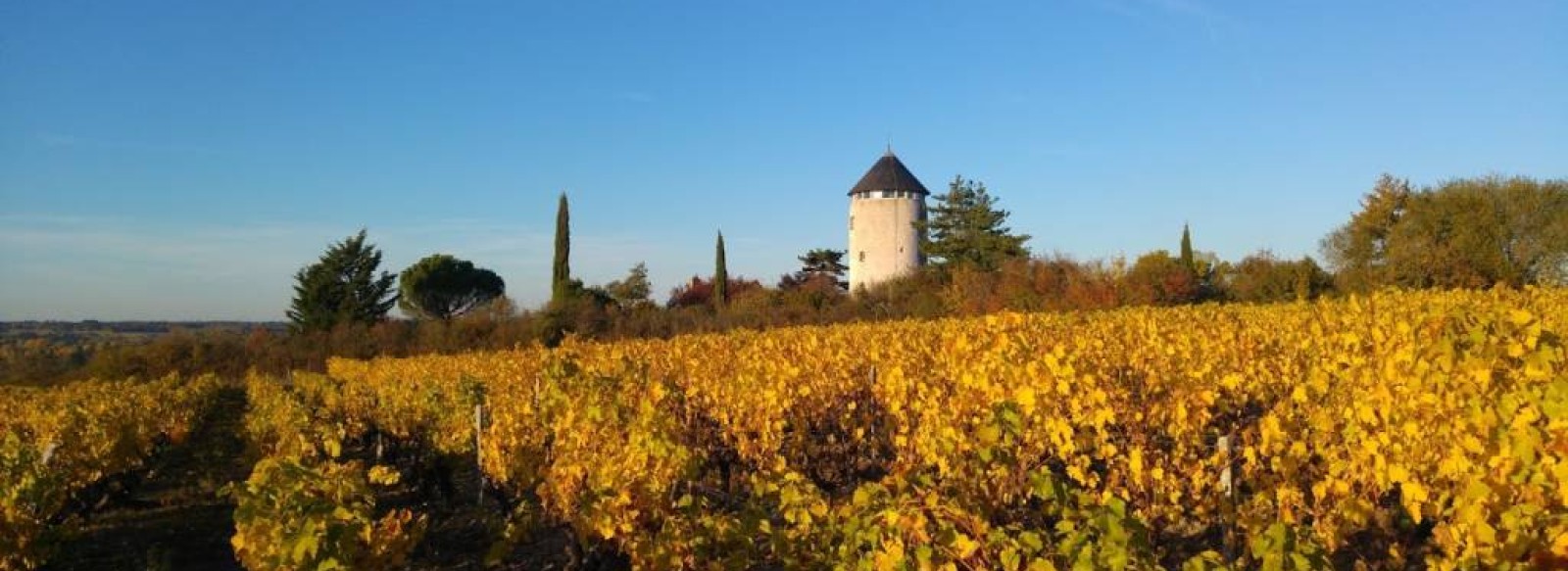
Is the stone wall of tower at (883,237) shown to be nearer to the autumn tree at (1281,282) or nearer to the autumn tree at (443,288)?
the autumn tree at (1281,282)

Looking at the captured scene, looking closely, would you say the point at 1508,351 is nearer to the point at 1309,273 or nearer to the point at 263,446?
the point at 263,446

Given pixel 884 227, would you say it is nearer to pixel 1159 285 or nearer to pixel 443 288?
pixel 1159 285

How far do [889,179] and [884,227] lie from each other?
90.3 inches

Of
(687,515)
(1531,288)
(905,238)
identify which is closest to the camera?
(687,515)

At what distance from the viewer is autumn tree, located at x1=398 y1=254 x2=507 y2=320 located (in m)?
46.4

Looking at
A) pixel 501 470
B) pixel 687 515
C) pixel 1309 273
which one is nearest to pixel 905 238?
pixel 1309 273

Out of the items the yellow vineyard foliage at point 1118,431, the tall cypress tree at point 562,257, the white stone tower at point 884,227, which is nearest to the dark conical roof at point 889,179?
the white stone tower at point 884,227

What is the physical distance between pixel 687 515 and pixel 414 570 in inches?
146

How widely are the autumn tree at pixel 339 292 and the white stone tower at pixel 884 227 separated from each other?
2075 cm

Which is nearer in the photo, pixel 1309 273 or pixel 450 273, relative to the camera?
pixel 1309 273

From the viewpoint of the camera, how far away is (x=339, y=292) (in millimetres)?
39875

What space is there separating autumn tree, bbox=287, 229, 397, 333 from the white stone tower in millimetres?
20750

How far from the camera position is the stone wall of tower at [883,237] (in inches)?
1630

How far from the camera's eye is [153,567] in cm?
638
